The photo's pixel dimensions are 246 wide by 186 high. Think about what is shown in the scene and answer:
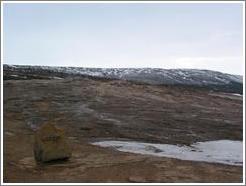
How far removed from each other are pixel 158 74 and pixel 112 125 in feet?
140

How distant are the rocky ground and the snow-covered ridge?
79.2 ft

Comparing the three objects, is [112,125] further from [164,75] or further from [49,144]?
[164,75]

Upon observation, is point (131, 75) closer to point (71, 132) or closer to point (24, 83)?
point (24, 83)

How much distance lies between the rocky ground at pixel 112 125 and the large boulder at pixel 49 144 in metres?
0.27

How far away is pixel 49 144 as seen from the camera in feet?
44.6

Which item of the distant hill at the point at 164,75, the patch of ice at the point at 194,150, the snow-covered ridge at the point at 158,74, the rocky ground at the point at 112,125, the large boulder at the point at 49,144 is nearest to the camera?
the rocky ground at the point at 112,125

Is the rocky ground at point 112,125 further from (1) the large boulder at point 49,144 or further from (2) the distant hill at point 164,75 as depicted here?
(2) the distant hill at point 164,75

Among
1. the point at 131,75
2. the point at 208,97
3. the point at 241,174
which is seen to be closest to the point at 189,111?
the point at 208,97

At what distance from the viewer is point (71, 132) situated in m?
20.7

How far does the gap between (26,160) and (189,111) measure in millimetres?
16143

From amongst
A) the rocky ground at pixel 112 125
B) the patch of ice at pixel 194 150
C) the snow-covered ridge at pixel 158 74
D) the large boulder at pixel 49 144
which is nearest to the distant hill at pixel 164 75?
the snow-covered ridge at pixel 158 74

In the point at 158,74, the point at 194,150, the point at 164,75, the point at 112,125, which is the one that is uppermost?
the point at 158,74

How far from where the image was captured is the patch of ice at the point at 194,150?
16000 mm

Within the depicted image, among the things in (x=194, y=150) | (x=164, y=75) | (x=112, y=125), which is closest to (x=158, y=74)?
(x=164, y=75)
